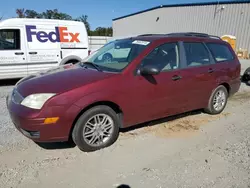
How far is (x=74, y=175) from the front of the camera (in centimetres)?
279

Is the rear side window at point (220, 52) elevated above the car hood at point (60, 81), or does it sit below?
above

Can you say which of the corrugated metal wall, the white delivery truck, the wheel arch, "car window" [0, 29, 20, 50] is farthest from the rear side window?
the corrugated metal wall

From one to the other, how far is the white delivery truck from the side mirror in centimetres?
473

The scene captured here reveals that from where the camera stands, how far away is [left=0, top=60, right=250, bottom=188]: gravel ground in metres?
2.71

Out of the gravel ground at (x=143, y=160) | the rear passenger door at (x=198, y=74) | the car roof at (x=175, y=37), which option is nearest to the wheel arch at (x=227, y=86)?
the rear passenger door at (x=198, y=74)

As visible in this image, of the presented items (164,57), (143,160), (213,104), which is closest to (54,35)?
(164,57)

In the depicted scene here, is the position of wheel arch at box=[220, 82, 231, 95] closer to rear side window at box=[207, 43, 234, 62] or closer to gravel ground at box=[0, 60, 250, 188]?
rear side window at box=[207, 43, 234, 62]

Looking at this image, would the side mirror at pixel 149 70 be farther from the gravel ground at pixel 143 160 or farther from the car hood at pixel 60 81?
the gravel ground at pixel 143 160

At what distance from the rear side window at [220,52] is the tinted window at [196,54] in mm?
241

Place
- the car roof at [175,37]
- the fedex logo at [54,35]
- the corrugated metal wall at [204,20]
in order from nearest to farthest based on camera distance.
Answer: the car roof at [175,37] → the fedex logo at [54,35] → the corrugated metal wall at [204,20]

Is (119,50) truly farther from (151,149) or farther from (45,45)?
(45,45)

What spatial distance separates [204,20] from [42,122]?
24984 mm

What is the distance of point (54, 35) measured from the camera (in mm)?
7371

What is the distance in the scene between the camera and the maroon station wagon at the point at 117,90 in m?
2.99
